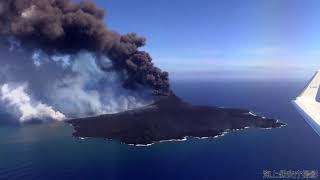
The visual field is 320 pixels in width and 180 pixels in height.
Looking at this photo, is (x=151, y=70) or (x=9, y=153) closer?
(x=9, y=153)

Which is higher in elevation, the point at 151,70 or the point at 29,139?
the point at 151,70

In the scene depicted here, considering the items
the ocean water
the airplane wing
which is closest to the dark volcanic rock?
the ocean water

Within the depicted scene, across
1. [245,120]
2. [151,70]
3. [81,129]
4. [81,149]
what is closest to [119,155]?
[81,149]

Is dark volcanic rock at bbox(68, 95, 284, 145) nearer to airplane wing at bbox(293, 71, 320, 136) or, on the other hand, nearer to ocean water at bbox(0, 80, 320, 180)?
ocean water at bbox(0, 80, 320, 180)

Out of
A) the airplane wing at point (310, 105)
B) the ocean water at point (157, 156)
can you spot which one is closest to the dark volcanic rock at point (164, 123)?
the ocean water at point (157, 156)

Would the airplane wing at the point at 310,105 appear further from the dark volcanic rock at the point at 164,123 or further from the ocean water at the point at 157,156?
the dark volcanic rock at the point at 164,123

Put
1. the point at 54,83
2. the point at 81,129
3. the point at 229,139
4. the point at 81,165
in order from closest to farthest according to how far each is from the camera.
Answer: the point at 81,165 < the point at 229,139 < the point at 81,129 < the point at 54,83

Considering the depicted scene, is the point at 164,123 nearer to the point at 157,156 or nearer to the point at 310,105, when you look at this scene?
the point at 157,156

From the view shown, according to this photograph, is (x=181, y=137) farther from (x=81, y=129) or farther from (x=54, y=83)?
Result: (x=54, y=83)
